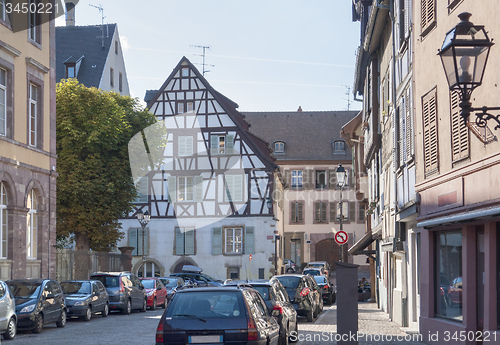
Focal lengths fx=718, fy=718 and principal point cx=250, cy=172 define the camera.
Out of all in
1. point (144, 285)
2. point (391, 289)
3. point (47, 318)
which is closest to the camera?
point (47, 318)

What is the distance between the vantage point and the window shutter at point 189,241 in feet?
161

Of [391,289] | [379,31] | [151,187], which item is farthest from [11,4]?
[151,187]

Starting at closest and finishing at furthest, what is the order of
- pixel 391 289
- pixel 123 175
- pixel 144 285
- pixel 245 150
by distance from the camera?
1. pixel 391 289
2. pixel 144 285
3. pixel 123 175
4. pixel 245 150

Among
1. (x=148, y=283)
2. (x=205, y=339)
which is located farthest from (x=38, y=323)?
(x=148, y=283)

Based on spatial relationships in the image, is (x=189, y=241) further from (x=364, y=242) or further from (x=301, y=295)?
(x=301, y=295)

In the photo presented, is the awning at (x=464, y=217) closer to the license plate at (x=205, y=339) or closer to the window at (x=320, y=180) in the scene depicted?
Answer: the license plate at (x=205, y=339)

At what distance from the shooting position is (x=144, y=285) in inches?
1248

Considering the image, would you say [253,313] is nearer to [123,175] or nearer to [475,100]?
[475,100]

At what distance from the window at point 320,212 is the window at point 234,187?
1920cm

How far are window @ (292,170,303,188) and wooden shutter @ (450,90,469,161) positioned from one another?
55.3 metres

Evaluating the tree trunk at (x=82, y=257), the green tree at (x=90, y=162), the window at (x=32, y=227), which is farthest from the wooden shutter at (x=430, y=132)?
the tree trunk at (x=82, y=257)

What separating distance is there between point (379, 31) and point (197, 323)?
16.1 m

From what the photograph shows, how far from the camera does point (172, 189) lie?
49.6m

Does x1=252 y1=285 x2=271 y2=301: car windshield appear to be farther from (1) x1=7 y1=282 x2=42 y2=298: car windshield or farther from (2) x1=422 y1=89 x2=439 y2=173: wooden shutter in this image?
(1) x1=7 y1=282 x2=42 y2=298: car windshield
